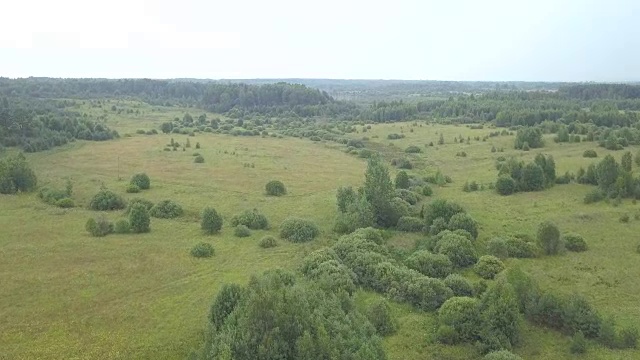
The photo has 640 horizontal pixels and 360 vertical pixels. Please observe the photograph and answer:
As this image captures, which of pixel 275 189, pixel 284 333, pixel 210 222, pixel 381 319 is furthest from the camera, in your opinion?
pixel 275 189

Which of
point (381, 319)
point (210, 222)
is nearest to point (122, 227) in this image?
point (210, 222)

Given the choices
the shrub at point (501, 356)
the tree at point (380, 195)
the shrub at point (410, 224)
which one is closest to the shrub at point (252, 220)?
the tree at point (380, 195)

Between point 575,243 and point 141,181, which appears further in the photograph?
point 141,181

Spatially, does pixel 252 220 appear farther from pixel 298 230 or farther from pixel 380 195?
pixel 380 195

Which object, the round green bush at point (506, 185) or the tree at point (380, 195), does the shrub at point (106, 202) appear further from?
the round green bush at point (506, 185)

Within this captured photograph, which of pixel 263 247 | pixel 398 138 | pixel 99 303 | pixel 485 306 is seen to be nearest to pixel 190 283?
pixel 99 303

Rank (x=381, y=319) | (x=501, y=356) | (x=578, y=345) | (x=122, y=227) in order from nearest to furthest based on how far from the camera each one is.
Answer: (x=501, y=356) < (x=578, y=345) < (x=381, y=319) < (x=122, y=227)

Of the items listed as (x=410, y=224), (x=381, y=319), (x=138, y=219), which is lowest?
(x=410, y=224)
